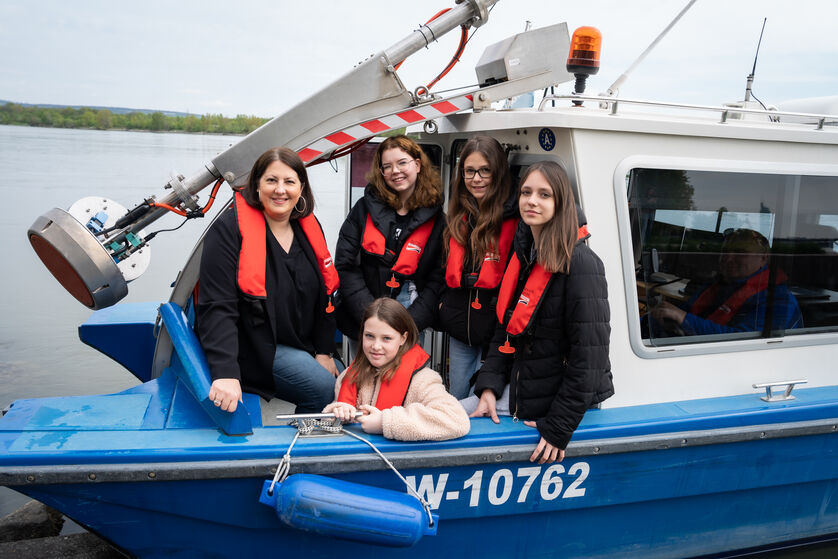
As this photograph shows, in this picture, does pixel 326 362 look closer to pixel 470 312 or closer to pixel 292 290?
pixel 292 290

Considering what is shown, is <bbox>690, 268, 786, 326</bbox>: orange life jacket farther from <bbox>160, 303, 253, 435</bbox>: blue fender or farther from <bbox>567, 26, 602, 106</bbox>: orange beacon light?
<bbox>160, 303, 253, 435</bbox>: blue fender

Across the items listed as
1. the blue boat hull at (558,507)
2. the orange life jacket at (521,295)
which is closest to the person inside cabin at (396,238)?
the orange life jacket at (521,295)

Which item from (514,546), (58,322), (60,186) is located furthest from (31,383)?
(60,186)

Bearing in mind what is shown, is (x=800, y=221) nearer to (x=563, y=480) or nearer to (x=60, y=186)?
(x=563, y=480)

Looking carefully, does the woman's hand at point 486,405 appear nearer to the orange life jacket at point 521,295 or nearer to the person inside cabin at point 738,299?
the orange life jacket at point 521,295

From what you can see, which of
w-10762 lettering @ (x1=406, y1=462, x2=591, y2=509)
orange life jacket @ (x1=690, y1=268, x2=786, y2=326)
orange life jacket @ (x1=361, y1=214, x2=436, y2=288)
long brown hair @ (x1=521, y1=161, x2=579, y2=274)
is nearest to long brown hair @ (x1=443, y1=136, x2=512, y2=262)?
orange life jacket @ (x1=361, y1=214, x2=436, y2=288)

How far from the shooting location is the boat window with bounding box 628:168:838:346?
2494 mm

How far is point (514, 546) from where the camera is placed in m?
2.45

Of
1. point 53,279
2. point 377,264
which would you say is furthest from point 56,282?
point 377,264

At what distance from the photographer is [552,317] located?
85.4 inches

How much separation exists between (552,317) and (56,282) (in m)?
7.84

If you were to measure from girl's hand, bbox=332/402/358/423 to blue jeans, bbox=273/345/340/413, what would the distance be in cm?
27

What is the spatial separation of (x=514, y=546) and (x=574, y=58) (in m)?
2.04

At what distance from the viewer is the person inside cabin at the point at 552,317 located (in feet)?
6.88
